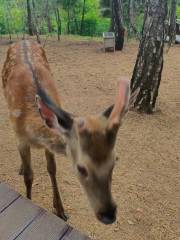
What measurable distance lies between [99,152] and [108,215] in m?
0.39

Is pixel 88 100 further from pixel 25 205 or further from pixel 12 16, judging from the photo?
pixel 12 16

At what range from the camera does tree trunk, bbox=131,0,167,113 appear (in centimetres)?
591

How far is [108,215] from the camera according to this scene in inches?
97.0

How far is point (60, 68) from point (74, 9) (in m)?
14.2

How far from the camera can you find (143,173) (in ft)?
15.5

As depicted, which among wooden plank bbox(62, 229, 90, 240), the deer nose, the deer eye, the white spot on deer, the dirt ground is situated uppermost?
the deer eye

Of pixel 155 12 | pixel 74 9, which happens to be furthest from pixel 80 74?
pixel 74 9

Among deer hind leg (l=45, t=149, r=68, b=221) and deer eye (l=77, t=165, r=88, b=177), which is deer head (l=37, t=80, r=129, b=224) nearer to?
deer eye (l=77, t=165, r=88, b=177)

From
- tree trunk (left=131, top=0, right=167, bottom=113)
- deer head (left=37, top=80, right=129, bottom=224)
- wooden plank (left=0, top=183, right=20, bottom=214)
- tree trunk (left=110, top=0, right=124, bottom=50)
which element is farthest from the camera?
tree trunk (left=110, top=0, right=124, bottom=50)

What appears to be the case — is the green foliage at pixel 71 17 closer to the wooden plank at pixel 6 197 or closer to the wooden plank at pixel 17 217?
the wooden plank at pixel 6 197

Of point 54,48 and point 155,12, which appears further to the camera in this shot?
point 54,48

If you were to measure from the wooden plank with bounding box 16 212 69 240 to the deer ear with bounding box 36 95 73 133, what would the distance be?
0.66 metres

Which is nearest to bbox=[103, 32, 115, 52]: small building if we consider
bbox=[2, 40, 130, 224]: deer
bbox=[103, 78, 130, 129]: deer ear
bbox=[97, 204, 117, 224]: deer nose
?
bbox=[2, 40, 130, 224]: deer

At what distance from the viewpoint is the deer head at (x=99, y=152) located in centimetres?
244
